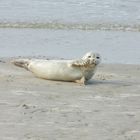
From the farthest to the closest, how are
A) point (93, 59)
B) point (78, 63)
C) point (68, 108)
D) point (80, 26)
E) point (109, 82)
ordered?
1. point (80, 26)
2. point (109, 82)
3. point (78, 63)
4. point (93, 59)
5. point (68, 108)

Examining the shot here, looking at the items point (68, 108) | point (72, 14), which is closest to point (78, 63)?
point (68, 108)

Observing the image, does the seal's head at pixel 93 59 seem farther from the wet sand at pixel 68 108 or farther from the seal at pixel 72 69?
the wet sand at pixel 68 108

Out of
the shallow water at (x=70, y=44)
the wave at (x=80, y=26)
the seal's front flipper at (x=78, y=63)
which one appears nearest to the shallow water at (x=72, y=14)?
the wave at (x=80, y=26)

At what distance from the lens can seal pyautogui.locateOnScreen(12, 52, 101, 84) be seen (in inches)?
359

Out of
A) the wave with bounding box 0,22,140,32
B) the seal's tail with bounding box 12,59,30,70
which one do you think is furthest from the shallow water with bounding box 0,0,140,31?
the seal's tail with bounding box 12,59,30,70

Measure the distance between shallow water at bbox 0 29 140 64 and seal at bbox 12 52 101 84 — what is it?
2.59 metres

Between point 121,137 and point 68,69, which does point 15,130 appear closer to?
point 121,137

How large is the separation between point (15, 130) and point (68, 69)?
309 cm

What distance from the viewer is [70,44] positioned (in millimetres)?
13664

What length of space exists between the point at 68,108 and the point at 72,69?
1906 mm

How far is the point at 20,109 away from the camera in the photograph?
7234 millimetres

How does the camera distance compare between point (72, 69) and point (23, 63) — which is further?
point (23, 63)

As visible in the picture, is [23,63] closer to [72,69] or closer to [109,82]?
[72,69]

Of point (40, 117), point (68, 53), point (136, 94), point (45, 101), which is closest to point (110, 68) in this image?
point (68, 53)
